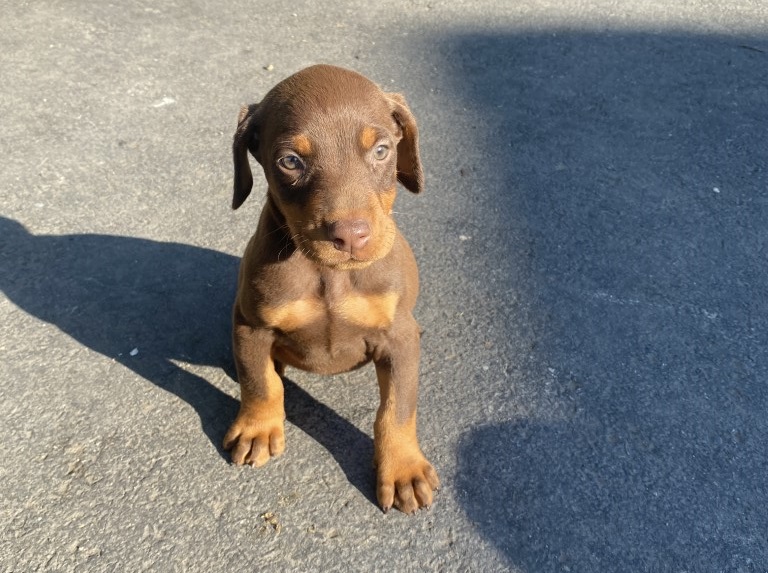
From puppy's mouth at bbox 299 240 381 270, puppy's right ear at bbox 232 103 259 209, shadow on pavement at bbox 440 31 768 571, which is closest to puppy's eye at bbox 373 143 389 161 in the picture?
puppy's mouth at bbox 299 240 381 270

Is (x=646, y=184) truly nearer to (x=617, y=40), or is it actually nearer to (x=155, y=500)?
(x=617, y=40)

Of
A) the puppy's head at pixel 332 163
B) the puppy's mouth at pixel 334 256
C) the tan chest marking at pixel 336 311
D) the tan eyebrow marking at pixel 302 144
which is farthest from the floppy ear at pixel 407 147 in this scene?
the puppy's mouth at pixel 334 256

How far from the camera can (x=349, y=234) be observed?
7.40 ft

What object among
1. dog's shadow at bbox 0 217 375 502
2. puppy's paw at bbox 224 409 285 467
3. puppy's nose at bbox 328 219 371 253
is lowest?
dog's shadow at bbox 0 217 375 502

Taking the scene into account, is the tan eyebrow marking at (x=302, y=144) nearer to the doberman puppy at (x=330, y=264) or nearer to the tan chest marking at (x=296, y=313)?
the doberman puppy at (x=330, y=264)

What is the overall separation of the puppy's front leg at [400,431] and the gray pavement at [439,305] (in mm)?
83

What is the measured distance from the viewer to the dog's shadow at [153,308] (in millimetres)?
3188

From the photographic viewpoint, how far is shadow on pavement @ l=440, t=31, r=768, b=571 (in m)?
2.81

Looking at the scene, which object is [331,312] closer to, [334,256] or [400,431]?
[334,256]

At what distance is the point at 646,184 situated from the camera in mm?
4613

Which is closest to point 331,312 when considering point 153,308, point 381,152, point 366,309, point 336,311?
point 336,311

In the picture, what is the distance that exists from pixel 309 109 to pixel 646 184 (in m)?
2.95

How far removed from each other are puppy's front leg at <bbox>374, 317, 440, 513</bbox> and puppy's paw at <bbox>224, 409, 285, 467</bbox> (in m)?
0.44

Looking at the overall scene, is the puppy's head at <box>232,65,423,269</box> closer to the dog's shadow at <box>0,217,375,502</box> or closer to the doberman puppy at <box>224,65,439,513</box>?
the doberman puppy at <box>224,65,439,513</box>
